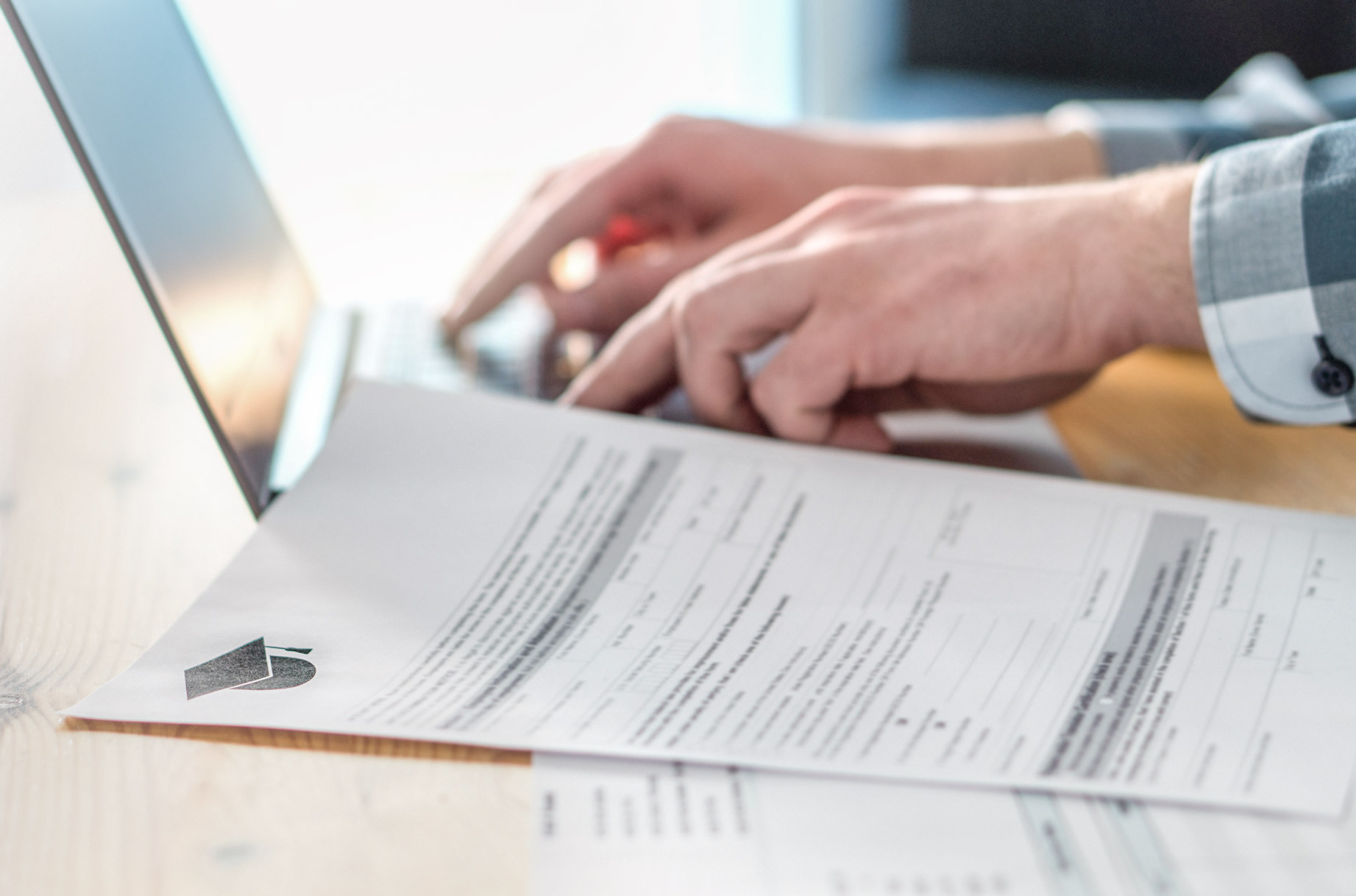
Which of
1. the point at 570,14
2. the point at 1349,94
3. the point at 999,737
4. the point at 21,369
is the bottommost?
the point at 999,737

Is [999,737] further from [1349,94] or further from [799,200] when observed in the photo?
Answer: [1349,94]

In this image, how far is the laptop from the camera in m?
0.47

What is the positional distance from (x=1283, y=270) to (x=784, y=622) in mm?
277

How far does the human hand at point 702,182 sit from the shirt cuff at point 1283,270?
0.31m

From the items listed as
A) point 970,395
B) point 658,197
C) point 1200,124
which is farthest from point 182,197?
point 1200,124

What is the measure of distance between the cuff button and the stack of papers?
0.06 meters

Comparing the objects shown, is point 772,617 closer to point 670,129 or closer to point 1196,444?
point 1196,444

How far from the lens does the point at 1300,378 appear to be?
0.48 meters

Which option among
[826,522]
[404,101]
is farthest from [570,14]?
[826,522]

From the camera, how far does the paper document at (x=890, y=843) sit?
0.91 ft

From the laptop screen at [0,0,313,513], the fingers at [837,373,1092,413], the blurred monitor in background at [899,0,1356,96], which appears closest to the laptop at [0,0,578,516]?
the laptop screen at [0,0,313,513]

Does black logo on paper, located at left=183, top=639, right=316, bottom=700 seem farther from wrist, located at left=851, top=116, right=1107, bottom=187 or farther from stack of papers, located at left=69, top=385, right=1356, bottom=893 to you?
wrist, located at left=851, top=116, right=1107, bottom=187

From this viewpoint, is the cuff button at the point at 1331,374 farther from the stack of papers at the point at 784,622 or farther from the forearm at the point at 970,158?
the forearm at the point at 970,158

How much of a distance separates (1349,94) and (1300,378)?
0.50 meters
